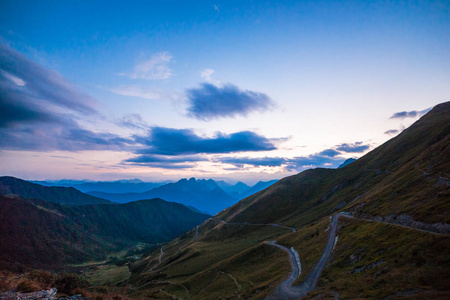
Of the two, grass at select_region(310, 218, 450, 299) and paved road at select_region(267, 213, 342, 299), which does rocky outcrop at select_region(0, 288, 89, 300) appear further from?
paved road at select_region(267, 213, 342, 299)

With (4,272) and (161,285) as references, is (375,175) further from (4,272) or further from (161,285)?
(4,272)

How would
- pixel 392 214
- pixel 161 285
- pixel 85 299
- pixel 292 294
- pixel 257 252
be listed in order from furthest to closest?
pixel 161 285, pixel 257 252, pixel 392 214, pixel 292 294, pixel 85 299

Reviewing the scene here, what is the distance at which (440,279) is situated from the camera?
28.3 metres

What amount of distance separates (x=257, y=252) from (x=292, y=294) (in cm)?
5958

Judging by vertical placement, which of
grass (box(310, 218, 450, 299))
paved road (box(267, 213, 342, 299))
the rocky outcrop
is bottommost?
paved road (box(267, 213, 342, 299))

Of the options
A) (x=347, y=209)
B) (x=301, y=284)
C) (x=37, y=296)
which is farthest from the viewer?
(x=347, y=209)

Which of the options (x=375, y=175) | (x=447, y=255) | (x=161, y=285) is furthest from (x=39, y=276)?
(x=375, y=175)

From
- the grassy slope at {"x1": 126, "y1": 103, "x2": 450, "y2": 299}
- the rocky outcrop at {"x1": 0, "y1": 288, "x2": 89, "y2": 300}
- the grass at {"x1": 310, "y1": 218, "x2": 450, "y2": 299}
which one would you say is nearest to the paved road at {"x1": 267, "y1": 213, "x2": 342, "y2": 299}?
the grass at {"x1": 310, "y1": 218, "x2": 450, "y2": 299}

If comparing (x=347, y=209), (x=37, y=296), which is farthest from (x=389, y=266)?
(x=347, y=209)

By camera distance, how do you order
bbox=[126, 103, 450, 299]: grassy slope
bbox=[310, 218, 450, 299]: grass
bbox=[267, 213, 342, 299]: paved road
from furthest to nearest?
bbox=[126, 103, 450, 299]: grassy slope, bbox=[267, 213, 342, 299]: paved road, bbox=[310, 218, 450, 299]: grass

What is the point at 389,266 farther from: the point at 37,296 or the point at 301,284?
the point at 37,296

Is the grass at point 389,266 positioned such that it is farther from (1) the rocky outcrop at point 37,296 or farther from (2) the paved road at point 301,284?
(1) the rocky outcrop at point 37,296

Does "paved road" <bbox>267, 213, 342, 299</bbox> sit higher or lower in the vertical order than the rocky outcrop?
lower

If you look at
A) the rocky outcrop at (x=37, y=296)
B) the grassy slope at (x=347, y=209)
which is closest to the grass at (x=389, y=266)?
the grassy slope at (x=347, y=209)
